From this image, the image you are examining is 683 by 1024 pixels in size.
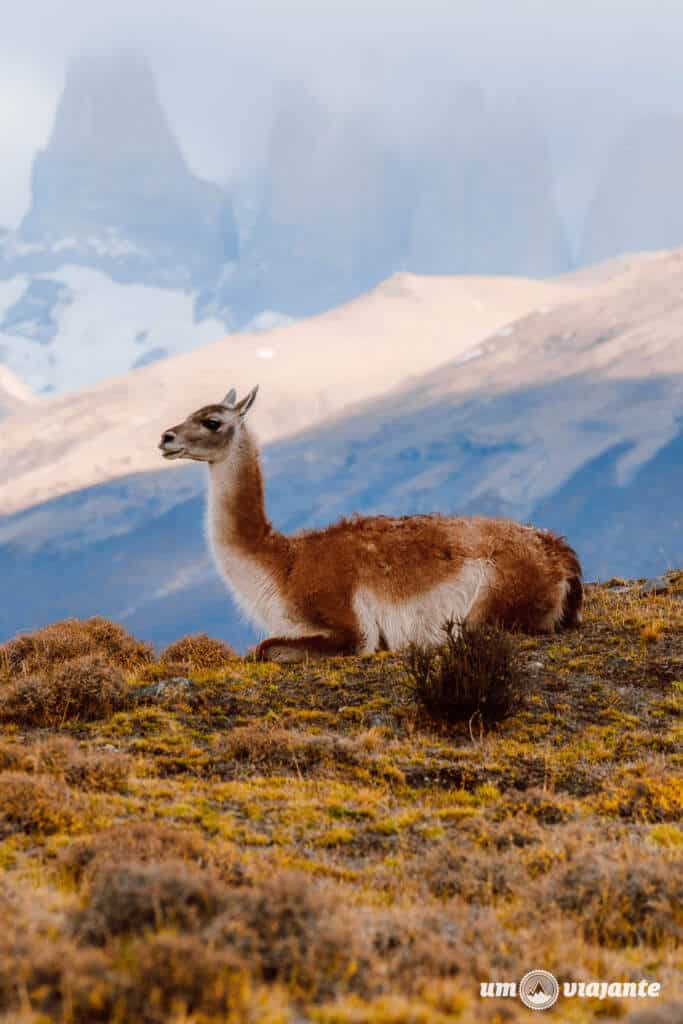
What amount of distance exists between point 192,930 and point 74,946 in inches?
16.5

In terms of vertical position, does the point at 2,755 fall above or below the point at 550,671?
below

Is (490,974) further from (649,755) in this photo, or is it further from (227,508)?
(227,508)

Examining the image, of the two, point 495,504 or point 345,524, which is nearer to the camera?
point 345,524

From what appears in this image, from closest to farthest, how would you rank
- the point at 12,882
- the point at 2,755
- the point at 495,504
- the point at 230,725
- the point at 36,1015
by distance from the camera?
the point at 36,1015 < the point at 12,882 < the point at 2,755 < the point at 230,725 < the point at 495,504

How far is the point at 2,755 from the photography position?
258 inches

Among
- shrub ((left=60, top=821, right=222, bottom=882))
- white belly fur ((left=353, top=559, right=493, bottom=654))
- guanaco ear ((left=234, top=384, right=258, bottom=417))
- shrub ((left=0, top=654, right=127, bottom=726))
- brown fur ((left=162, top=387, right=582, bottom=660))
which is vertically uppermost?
guanaco ear ((left=234, top=384, right=258, bottom=417))

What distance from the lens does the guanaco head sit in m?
10.1

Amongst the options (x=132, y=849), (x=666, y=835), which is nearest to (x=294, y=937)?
(x=132, y=849)

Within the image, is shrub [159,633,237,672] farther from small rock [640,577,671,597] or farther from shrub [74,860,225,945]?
shrub [74,860,225,945]

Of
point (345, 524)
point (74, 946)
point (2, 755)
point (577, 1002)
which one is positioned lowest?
point (577, 1002)

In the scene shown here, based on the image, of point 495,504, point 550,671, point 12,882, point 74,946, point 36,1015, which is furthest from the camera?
point 495,504

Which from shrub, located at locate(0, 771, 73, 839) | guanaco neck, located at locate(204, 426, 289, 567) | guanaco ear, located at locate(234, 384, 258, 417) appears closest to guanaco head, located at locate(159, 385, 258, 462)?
guanaco ear, located at locate(234, 384, 258, 417)

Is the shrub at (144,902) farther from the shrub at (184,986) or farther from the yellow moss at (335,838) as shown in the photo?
the yellow moss at (335,838)

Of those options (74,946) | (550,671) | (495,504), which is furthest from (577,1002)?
(495,504)
